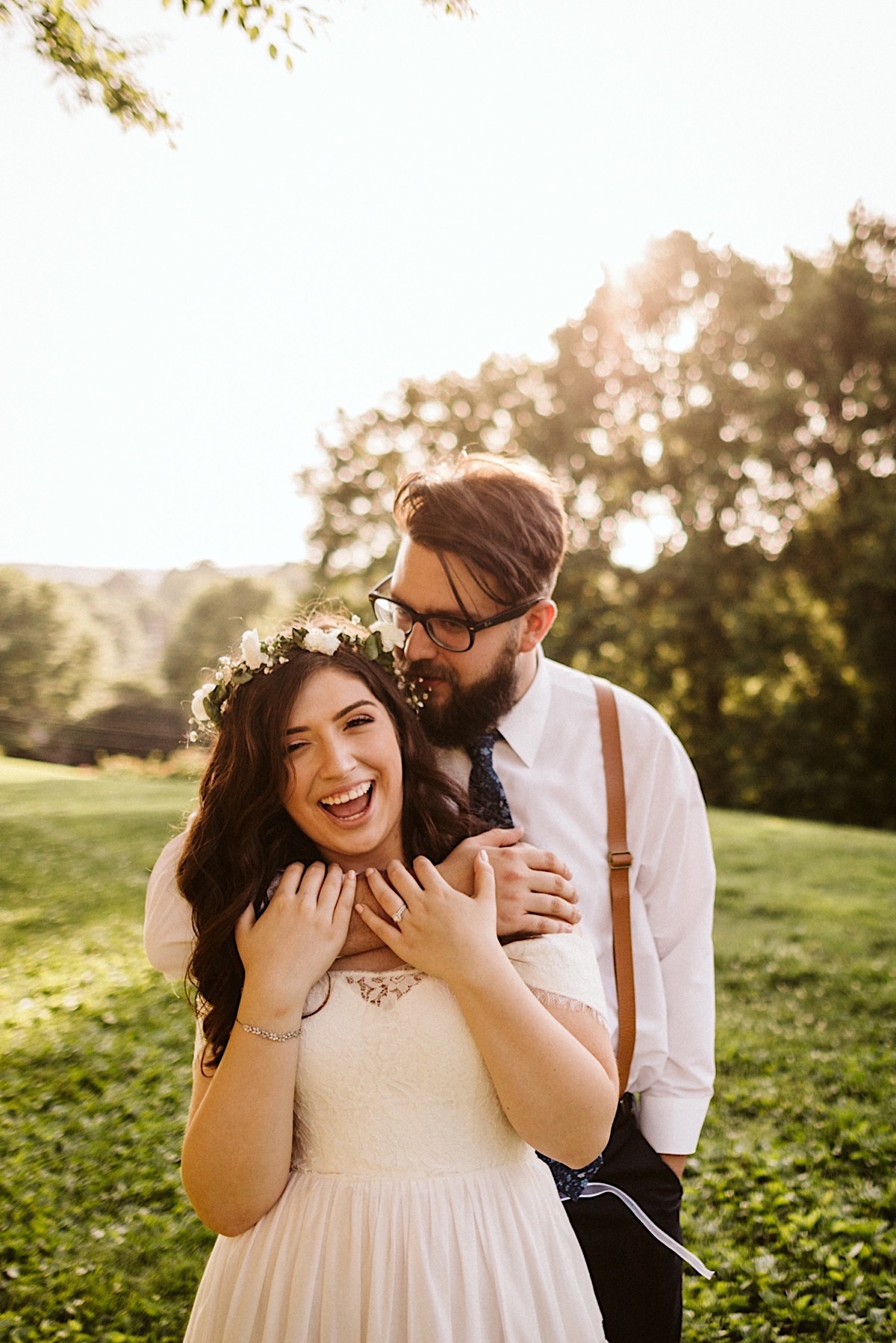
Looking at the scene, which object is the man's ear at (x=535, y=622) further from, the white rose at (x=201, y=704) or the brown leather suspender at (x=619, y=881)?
the white rose at (x=201, y=704)

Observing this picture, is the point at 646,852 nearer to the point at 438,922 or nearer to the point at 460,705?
the point at 460,705

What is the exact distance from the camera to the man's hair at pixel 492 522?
2.68 m

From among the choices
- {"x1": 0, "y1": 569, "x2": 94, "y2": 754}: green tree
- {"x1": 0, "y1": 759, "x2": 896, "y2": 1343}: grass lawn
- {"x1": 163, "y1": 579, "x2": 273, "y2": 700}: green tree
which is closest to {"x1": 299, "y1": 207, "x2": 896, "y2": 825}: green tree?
{"x1": 0, "y1": 759, "x2": 896, "y2": 1343}: grass lawn

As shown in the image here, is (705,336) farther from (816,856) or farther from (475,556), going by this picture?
(475,556)

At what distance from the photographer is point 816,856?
1128cm

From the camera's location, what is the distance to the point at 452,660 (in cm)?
270

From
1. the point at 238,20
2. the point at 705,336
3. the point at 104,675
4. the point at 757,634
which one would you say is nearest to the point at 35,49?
the point at 238,20

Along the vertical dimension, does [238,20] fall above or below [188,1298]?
above

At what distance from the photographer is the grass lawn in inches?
158

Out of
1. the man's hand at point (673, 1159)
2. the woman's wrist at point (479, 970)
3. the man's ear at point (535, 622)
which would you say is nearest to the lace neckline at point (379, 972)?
the woman's wrist at point (479, 970)

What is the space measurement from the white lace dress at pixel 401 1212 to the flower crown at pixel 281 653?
76 centimetres

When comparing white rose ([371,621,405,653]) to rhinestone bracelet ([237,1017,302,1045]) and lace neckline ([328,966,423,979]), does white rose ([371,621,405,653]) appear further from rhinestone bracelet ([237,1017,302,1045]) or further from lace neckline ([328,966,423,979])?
rhinestone bracelet ([237,1017,302,1045])

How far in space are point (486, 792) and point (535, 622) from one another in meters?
0.53

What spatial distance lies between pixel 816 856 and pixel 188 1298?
8.98 metres
